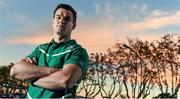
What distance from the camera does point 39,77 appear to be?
3.17 m

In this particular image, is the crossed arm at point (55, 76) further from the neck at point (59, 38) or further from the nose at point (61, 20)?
the nose at point (61, 20)

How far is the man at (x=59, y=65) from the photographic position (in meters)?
3.01

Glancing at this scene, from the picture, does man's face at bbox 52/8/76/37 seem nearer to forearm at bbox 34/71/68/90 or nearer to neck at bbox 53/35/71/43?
neck at bbox 53/35/71/43

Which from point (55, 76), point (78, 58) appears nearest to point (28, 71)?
point (55, 76)

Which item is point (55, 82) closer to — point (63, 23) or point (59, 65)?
point (59, 65)

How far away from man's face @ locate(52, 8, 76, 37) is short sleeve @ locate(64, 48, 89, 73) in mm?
237

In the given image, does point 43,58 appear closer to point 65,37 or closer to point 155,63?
point 65,37

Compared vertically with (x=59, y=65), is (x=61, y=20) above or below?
above

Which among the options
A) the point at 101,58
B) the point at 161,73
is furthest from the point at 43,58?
the point at 101,58

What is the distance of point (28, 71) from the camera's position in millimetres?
3271

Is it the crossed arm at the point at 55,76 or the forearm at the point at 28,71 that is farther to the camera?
the forearm at the point at 28,71

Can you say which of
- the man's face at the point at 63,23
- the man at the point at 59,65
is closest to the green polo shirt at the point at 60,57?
the man at the point at 59,65

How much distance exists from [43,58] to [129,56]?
3352 centimetres

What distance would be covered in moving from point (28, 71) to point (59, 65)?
325 millimetres
